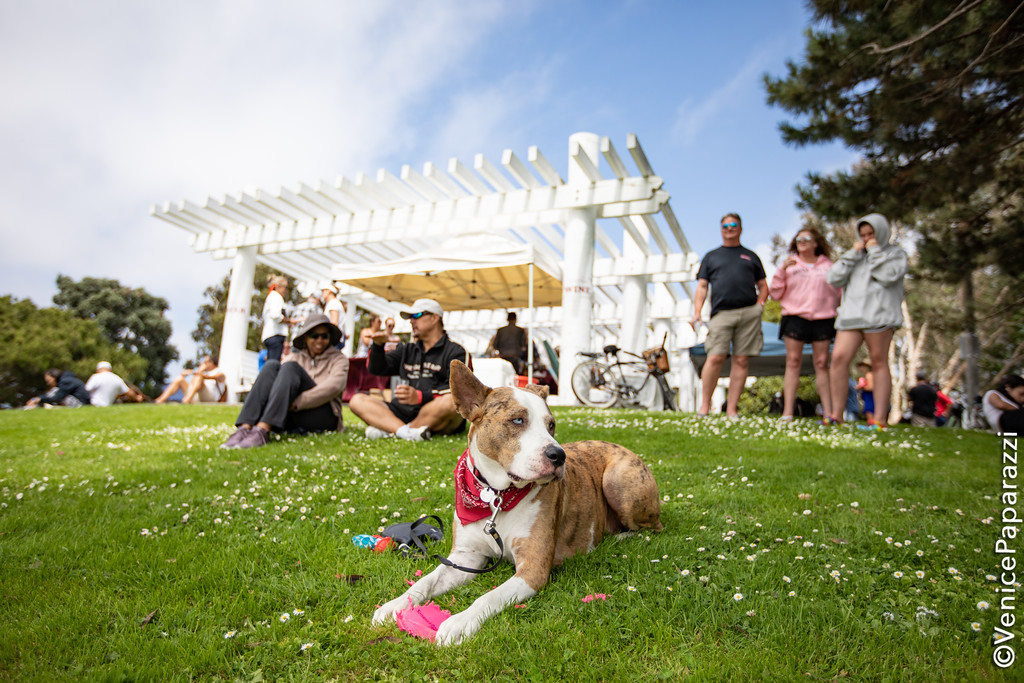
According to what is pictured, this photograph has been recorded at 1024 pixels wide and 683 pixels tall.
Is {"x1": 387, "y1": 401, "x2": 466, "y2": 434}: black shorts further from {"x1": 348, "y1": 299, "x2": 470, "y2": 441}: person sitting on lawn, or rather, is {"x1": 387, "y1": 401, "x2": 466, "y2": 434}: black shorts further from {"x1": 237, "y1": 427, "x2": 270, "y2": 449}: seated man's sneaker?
{"x1": 237, "y1": 427, "x2": 270, "y2": 449}: seated man's sneaker

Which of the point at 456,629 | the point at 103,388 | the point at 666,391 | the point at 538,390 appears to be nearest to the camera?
the point at 456,629

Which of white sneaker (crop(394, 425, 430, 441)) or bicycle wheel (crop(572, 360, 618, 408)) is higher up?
bicycle wheel (crop(572, 360, 618, 408))

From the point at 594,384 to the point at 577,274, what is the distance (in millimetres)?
2748

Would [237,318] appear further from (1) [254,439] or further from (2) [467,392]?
A: (2) [467,392]

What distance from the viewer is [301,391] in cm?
658

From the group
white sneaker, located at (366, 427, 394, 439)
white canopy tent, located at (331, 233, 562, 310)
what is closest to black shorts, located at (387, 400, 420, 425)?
white sneaker, located at (366, 427, 394, 439)

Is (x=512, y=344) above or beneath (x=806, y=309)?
beneath

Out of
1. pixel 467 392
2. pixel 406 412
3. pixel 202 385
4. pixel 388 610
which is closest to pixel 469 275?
pixel 202 385

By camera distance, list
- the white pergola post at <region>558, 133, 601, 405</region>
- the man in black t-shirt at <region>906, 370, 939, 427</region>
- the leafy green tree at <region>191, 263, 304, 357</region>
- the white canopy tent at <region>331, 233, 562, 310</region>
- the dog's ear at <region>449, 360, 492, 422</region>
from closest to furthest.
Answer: the dog's ear at <region>449, 360, 492, 422</region>, the white canopy tent at <region>331, 233, 562, 310</region>, the white pergola post at <region>558, 133, 601, 405</region>, the man in black t-shirt at <region>906, 370, 939, 427</region>, the leafy green tree at <region>191, 263, 304, 357</region>

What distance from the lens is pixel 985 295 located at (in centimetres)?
2497

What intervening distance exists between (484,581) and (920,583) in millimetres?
2058

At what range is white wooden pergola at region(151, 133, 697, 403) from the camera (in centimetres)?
1312

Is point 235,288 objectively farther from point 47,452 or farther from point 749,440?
point 749,440

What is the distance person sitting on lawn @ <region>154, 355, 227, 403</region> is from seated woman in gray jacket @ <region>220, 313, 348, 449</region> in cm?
974
